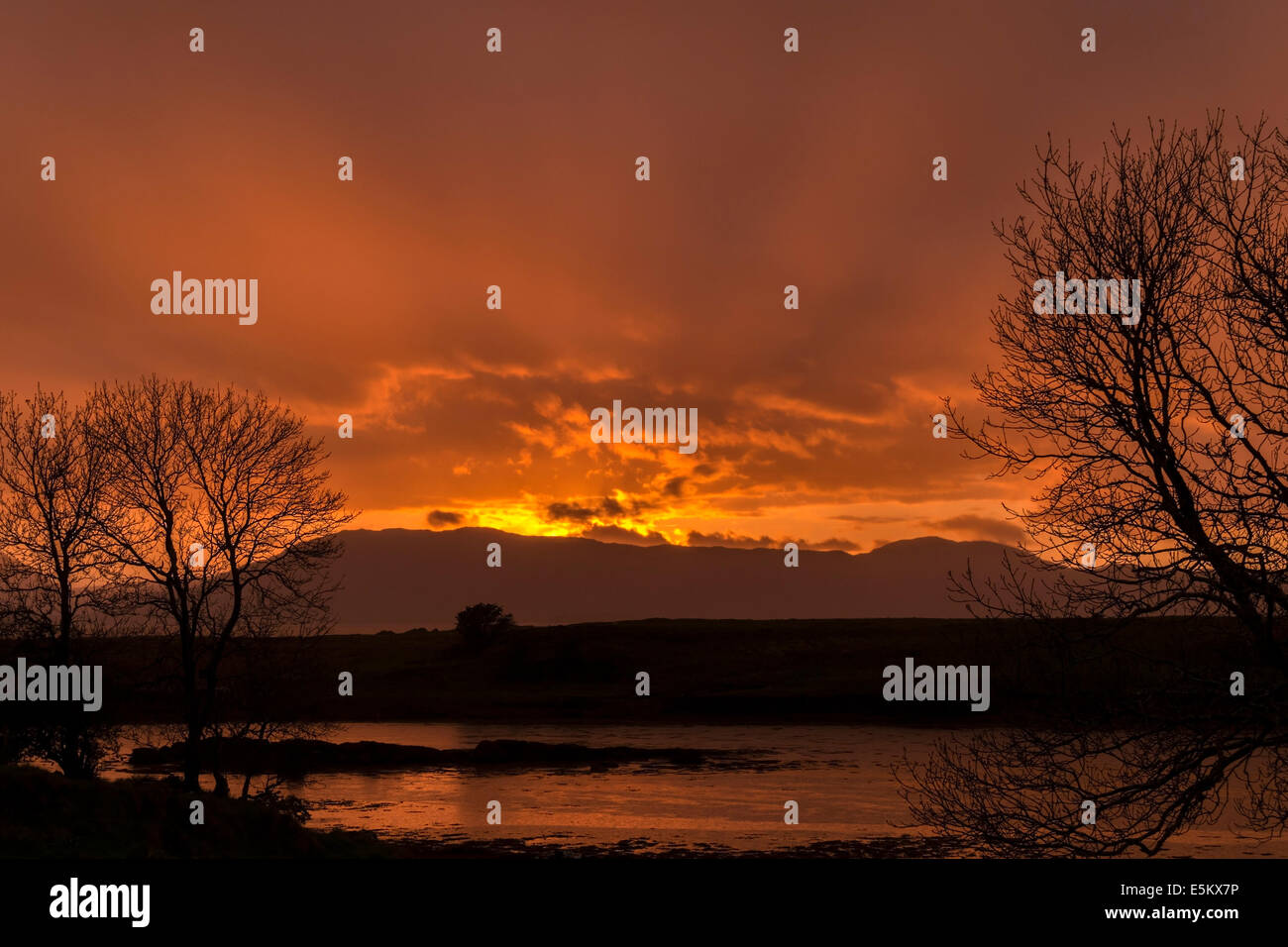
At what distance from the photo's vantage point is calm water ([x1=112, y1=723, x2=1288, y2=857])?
3291 cm

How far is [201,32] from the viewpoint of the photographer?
24.2m

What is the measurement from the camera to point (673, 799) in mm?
40562

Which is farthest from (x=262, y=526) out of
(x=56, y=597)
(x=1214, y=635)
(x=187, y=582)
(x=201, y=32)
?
(x=1214, y=635)

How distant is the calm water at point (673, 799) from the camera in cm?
3291
